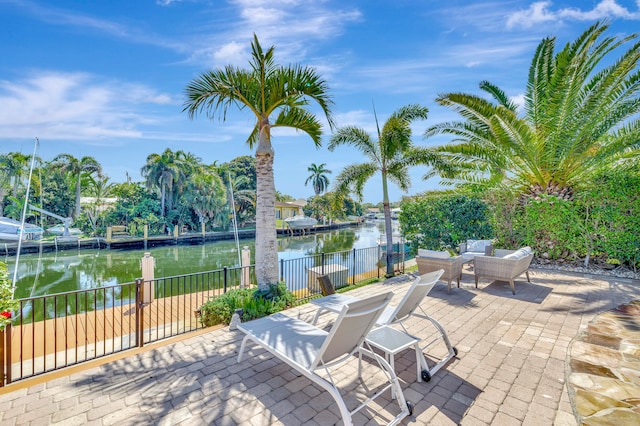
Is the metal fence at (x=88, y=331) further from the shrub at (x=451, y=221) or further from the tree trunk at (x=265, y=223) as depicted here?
the shrub at (x=451, y=221)

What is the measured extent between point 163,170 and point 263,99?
25.0 metres

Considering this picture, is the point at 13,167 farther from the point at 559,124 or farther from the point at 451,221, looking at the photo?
the point at 559,124

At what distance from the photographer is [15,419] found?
2361 mm

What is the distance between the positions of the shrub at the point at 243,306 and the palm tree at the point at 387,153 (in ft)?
13.0

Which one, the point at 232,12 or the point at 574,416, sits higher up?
the point at 232,12

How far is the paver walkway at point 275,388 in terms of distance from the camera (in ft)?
7.74

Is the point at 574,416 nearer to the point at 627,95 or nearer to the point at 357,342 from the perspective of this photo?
the point at 357,342

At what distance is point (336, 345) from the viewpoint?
7.48 feet

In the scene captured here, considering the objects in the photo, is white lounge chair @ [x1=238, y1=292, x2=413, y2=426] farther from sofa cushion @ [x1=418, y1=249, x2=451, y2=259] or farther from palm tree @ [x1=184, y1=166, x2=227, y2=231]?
palm tree @ [x1=184, y1=166, x2=227, y2=231]

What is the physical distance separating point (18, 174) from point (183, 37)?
97.1 feet

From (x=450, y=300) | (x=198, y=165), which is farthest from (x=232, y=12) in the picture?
(x=198, y=165)

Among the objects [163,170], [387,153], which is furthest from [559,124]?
[163,170]

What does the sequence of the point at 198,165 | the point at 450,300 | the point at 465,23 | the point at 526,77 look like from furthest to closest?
the point at 198,165 < the point at 526,77 < the point at 465,23 < the point at 450,300

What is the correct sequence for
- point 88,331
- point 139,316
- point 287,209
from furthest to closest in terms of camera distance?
point 287,209, point 88,331, point 139,316
